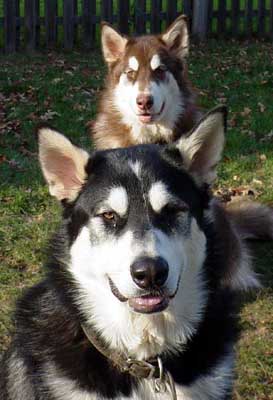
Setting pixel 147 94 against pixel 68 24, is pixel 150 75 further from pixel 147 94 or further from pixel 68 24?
pixel 68 24

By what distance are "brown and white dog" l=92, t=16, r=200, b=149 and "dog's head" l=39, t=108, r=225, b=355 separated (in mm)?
2910

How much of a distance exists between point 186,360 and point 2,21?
31.8 ft

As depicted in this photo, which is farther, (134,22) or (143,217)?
(134,22)

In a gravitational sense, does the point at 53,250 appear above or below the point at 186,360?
above

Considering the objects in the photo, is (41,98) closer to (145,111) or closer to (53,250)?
(145,111)

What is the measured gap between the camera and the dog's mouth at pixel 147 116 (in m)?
6.29

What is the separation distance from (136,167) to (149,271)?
0.49 metres

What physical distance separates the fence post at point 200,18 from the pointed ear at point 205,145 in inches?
398

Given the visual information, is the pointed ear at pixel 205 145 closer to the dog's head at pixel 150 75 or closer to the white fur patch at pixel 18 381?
the white fur patch at pixel 18 381

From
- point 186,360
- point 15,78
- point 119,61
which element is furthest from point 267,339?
point 15,78

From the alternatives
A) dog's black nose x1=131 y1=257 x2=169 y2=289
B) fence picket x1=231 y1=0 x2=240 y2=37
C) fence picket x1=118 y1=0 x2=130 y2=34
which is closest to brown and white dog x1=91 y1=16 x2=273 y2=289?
dog's black nose x1=131 y1=257 x2=169 y2=289

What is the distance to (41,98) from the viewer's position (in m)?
9.47

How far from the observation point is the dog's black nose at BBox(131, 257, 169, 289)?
9.49ft

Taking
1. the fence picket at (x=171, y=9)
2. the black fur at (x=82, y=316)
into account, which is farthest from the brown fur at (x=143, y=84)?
the fence picket at (x=171, y=9)
